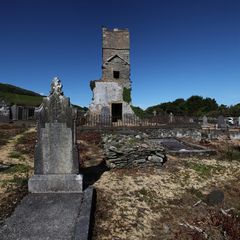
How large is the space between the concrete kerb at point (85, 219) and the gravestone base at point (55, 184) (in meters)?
0.35

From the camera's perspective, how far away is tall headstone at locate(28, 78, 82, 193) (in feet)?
23.1

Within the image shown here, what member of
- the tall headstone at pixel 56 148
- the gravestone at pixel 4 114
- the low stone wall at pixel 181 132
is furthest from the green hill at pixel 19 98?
the tall headstone at pixel 56 148

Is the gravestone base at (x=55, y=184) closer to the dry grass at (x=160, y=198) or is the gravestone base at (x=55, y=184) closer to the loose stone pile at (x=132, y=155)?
the dry grass at (x=160, y=198)

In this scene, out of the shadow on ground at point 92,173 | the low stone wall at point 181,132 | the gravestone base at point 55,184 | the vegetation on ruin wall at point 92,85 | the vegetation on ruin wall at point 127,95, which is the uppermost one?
the vegetation on ruin wall at point 92,85

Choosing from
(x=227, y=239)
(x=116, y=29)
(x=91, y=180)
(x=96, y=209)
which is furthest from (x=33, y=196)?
(x=116, y=29)

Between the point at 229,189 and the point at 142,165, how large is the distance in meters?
3.27

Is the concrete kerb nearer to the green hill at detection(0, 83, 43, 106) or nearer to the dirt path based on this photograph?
the dirt path

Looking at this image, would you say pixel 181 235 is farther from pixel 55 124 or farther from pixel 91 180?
pixel 55 124

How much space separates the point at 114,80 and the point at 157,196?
2453 cm

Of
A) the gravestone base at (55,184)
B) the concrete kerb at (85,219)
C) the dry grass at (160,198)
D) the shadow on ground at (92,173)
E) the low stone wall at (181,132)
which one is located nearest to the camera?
the concrete kerb at (85,219)

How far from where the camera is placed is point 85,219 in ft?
17.7

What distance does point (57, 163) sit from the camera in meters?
7.18

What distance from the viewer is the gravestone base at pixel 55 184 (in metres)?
7.00

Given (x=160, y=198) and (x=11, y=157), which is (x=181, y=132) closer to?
(x=11, y=157)
